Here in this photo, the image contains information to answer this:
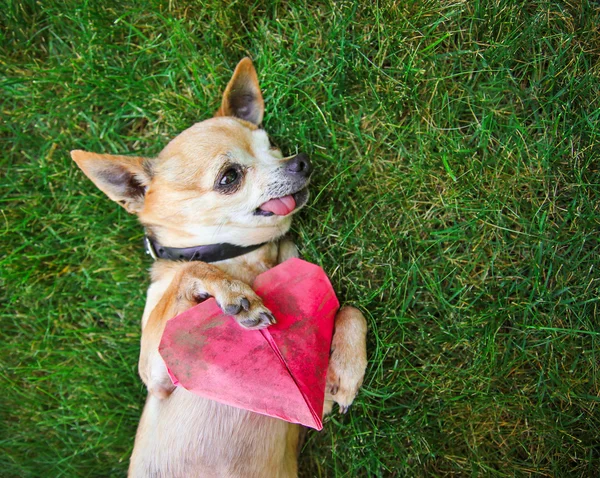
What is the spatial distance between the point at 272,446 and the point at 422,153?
198 centimetres

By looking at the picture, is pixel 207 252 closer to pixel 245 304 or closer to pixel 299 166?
pixel 245 304

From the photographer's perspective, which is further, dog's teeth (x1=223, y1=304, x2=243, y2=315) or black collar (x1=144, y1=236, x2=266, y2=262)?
black collar (x1=144, y1=236, x2=266, y2=262)

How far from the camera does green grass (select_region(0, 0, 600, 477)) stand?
2842 mm

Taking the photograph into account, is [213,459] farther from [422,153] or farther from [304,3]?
[304,3]

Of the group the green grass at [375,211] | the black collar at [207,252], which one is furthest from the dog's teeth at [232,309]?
the green grass at [375,211]

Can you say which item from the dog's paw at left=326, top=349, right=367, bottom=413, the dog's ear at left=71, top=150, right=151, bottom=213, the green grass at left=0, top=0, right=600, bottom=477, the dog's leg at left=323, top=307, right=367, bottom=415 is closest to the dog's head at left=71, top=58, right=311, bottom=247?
the dog's ear at left=71, top=150, right=151, bottom=213

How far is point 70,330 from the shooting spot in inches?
135

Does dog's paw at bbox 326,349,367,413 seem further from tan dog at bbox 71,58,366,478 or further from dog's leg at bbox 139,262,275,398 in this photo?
dog's leg at bbox 139,262,275,398

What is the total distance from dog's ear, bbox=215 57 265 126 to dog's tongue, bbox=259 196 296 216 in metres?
0.69

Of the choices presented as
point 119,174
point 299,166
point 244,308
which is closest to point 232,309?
point 244,308

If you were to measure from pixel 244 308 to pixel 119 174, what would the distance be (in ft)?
3.88

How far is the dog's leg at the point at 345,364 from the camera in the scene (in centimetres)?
262

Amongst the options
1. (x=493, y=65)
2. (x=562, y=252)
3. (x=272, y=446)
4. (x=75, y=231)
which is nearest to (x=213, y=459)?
(x=272, y=446)

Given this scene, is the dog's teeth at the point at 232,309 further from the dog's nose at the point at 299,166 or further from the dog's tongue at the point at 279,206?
the dog's nose at the point at 299,166
